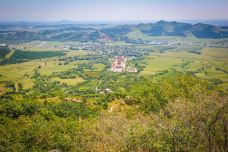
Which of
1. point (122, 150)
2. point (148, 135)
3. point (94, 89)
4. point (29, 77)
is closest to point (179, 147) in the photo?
point (148, 135)

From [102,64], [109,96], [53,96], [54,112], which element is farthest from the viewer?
[102,64]

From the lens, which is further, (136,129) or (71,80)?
(71,80)

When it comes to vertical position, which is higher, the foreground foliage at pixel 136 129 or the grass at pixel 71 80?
the foreground foliage at pixel 136 129

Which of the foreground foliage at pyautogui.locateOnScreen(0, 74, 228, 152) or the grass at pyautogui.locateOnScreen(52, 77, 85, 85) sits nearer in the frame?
the foreground foliage at pyautogui.locateOnScreen(0, 74, 228, 152)

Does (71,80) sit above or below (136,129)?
below

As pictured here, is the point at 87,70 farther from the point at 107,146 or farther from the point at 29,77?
the point at 107,146

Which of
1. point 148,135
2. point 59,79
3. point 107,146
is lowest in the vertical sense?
point 59,79

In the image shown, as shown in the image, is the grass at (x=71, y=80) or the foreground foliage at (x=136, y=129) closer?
the foreground foliage at (x=136, y=129)

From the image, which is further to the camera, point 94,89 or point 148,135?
point 94,89

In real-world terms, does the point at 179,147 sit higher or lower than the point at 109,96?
higher

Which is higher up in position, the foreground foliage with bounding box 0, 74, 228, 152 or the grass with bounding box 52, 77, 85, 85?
the foreground foliage with bounding box 0, 74, 228, 152

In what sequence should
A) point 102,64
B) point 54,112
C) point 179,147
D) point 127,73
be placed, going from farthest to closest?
1. point 102,64
2. point 127,73
3. point 54,112
4. point 179,147
